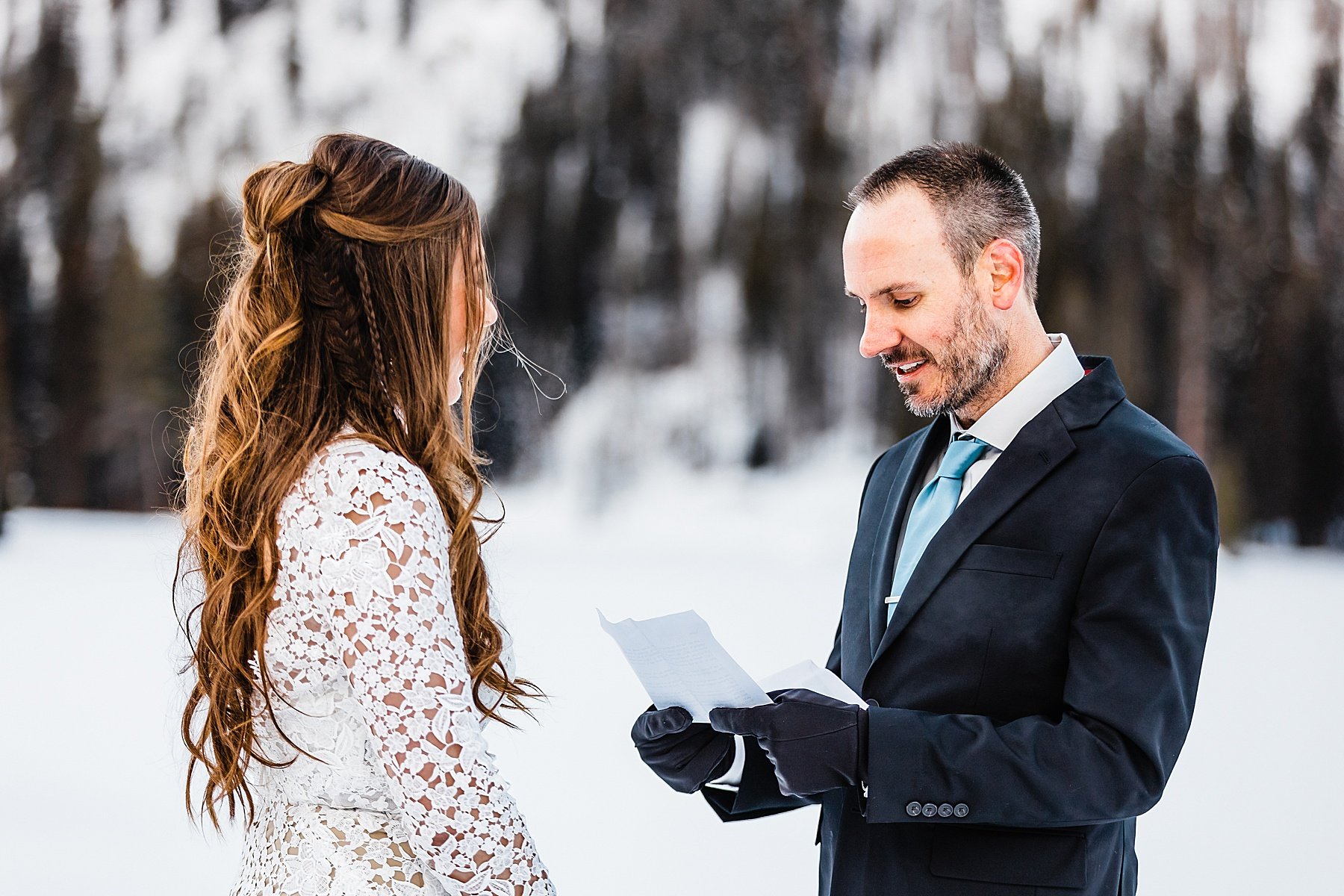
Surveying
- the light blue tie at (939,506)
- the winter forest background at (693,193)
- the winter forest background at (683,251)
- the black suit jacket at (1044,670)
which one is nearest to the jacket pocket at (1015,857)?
the black suit jacket at (1044,670)

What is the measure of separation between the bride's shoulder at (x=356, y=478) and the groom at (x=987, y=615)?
1.48 ft

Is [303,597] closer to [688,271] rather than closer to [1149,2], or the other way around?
[688,271]

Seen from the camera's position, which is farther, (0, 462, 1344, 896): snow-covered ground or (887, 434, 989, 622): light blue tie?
(0, 462, 1344, 896): snow-covered ground

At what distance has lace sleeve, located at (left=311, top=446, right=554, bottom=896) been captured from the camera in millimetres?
978

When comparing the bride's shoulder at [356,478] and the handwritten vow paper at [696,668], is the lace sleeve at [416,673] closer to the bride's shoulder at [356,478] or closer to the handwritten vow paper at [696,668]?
the bride's shoulder at [356,478]

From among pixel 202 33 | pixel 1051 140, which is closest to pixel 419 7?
pixel 202 33

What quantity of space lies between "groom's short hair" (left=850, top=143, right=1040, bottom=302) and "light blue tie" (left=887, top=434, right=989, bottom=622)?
22 centimetres

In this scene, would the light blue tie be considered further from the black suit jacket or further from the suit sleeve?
the suit sleeve

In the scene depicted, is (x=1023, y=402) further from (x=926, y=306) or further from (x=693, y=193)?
(x=693, y=193)

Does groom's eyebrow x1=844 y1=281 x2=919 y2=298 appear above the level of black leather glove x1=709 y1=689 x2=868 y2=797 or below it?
above

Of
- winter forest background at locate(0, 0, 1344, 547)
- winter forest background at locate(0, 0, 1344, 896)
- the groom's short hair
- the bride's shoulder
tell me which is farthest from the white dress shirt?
winter forest background at locate(0, 0, 1344, 547)

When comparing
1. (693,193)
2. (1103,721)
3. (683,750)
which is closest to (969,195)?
(1103,721)

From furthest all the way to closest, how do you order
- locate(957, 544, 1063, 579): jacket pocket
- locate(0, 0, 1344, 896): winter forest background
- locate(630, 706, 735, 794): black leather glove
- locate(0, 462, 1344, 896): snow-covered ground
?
locate(0, 0, 1344, 896): winter forest background, locate(0, 462, 1344, 896): snow-covered ground, locate(630, 706, 735, 794): black leather glove, locate(957, 544, 1063, 579): jacket pocket

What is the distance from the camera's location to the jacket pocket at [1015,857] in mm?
1202
